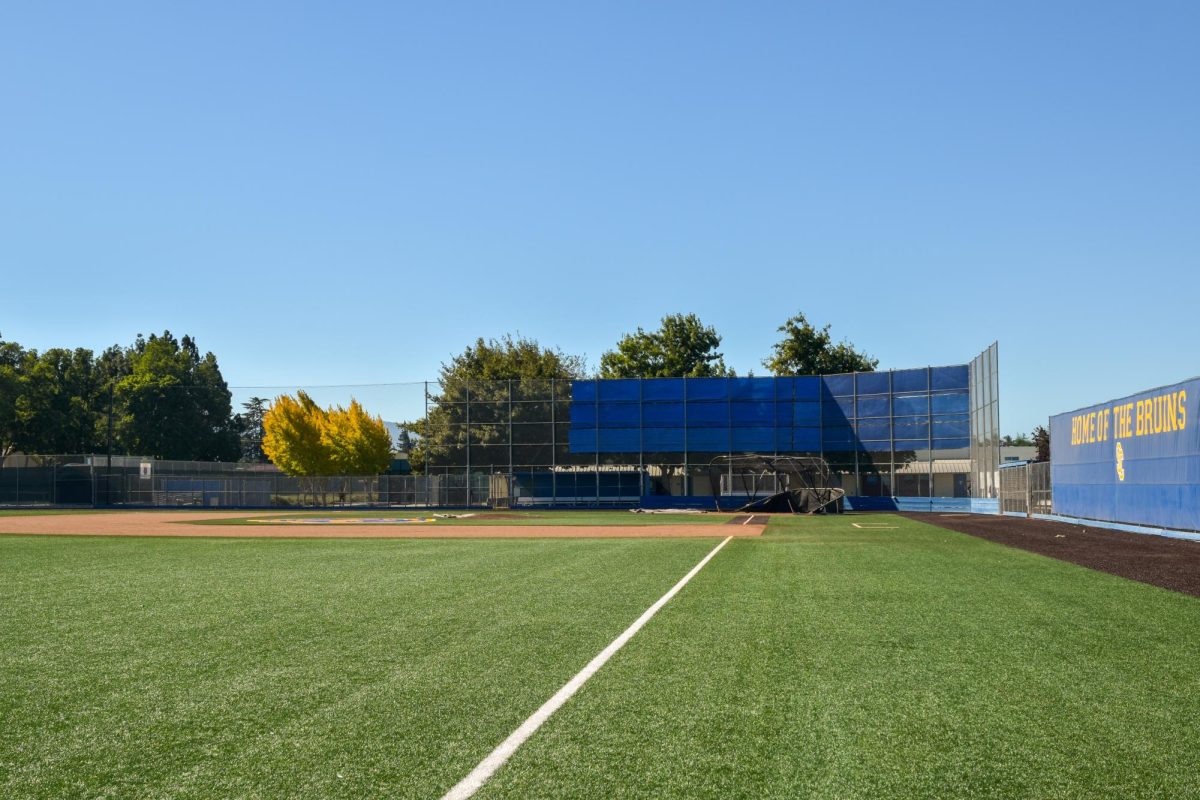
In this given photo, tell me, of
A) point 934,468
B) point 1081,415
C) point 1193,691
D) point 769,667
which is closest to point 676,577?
point 769,667

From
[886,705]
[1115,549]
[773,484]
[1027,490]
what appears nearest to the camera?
[886,705]

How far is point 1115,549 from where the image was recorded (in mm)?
23094

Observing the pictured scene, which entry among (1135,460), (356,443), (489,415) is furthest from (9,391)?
(1135,460)

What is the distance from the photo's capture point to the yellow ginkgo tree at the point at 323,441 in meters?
82.8

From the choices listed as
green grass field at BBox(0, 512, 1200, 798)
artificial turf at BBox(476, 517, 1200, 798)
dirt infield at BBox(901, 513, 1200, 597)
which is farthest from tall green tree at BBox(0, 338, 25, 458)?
artificial turf at BBox(476, 517, 1200, 798)

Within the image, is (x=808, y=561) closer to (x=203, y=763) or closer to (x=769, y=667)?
(x=769, y=667)

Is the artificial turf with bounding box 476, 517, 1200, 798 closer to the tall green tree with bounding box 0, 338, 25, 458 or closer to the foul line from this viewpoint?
the foul line

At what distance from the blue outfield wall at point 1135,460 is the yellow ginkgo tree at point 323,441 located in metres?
54.7

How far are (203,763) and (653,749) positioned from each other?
2194 mm

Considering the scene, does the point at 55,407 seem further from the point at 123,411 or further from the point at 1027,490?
the point at 1027,490

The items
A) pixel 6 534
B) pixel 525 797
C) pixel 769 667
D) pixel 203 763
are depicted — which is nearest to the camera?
pixel 525 797

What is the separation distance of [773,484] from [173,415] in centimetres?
6239

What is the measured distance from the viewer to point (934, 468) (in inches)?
2354

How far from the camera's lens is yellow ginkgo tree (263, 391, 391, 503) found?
82.8 m
